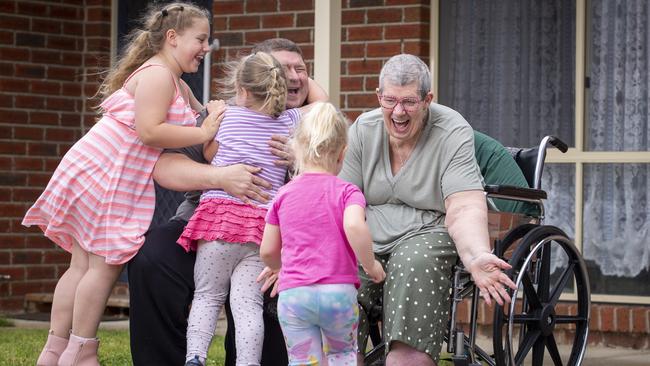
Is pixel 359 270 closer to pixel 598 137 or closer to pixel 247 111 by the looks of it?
pixel 247 111

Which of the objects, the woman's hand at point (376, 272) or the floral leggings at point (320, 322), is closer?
the floral leggings at point (320, 322)

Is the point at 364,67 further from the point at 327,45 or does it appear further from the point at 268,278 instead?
the point at 268,278

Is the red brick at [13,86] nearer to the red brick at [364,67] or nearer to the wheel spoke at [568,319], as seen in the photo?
the red brick at [364,67]

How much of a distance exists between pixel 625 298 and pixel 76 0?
443 cm

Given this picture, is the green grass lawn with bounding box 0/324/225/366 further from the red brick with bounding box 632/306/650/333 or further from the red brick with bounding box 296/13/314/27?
the red brick with bounding box 632/306/650/333

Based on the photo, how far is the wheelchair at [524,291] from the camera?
4.82 m

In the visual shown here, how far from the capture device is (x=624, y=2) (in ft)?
24.4

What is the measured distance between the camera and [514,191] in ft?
16.3

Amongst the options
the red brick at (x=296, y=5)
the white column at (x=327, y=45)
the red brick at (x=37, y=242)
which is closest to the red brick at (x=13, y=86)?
the red brick at (x=37, y=242)

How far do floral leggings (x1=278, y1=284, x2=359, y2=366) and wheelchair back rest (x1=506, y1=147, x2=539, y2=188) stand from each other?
54.1 inches

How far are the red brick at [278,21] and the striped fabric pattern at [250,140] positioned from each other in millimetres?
3291

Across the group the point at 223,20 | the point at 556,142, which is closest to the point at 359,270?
the point at 556,142

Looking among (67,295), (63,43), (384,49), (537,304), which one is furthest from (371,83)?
(67,295)

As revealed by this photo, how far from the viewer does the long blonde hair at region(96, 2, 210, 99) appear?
512 cm
